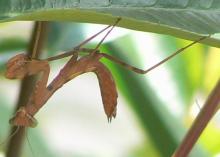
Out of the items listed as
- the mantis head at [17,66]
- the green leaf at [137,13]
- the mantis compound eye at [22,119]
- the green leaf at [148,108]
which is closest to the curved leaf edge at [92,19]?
the green leaf at [137,13]

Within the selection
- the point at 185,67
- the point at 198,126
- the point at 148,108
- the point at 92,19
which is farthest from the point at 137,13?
the point at 185,67

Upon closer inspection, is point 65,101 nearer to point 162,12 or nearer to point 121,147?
point 121,147

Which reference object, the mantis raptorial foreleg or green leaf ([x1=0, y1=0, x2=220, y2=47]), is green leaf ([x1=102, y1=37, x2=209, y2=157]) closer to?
the mantis raptorial foreleg

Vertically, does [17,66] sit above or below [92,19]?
below

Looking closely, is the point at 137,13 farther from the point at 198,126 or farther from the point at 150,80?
the point at 150,80

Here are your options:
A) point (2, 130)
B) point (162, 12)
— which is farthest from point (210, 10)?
point (2, 130)

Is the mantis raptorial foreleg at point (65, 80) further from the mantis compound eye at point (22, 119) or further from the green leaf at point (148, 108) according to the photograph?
the green leaf at point (148, 108)

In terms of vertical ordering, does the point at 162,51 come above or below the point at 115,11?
below
